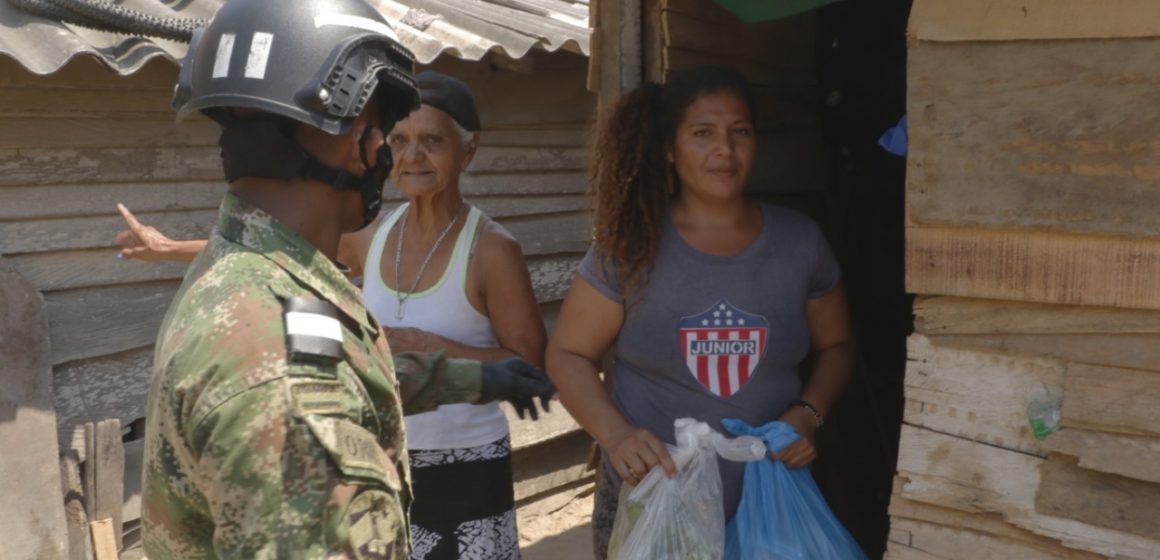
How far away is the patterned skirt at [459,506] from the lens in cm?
308

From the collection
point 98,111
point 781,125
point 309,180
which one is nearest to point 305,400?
point 309,180

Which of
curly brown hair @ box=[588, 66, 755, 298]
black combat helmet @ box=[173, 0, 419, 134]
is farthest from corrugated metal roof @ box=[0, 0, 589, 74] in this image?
black combat helmet @ box=[173, 0, 419, 134]

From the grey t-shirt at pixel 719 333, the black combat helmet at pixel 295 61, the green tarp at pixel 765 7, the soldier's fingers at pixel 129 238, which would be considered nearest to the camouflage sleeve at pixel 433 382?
the black combat helmet at pixel 295 61

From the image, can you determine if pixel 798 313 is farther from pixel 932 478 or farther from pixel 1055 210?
pixel 1055 210

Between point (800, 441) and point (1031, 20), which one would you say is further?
point (800, 441)

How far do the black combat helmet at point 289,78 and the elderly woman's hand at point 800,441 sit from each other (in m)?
1.41

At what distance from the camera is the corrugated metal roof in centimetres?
403

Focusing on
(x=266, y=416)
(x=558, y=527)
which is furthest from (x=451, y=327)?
(x=558, y=527)

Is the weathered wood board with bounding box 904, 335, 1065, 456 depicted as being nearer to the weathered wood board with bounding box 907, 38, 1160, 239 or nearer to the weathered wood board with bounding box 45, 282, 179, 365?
the weathered wood board with bounding box 907, 38, 1160, 239

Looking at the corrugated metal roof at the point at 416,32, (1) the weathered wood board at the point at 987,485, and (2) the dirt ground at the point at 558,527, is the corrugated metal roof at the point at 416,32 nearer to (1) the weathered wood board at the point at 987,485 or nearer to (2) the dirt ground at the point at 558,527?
(2) the dirt ground at the point at 558,527

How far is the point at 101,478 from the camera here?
462 cm

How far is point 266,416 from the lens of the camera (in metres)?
1.46

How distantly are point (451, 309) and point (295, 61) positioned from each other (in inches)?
58.2

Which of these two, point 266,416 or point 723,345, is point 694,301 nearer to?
point 723,345
